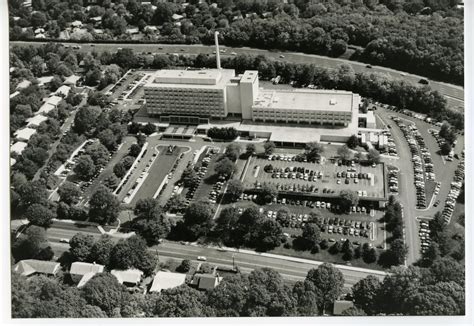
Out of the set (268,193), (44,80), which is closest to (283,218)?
(268,193)

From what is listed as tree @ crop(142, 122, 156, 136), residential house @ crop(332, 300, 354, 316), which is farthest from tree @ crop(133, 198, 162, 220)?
residential house @ crop(332, 300, 354, 316)

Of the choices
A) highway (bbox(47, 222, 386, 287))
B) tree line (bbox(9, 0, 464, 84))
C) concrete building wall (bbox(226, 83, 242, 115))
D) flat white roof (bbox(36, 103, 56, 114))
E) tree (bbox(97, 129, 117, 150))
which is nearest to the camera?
highway (bbox(47, 222, 386, 287))

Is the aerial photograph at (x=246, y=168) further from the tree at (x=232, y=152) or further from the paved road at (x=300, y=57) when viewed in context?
the paved road at (x=300, y=57)

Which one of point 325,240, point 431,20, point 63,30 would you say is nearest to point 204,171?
point 325,240

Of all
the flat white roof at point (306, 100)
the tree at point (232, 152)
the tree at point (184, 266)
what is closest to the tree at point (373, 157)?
the flat white roof at point (306, 100)

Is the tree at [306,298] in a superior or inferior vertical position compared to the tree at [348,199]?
inferior

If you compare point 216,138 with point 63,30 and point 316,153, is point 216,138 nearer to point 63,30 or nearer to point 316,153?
point 316,153

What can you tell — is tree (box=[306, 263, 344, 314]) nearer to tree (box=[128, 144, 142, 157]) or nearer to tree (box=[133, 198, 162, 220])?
tree (box=[133, 198, 162, 220])
